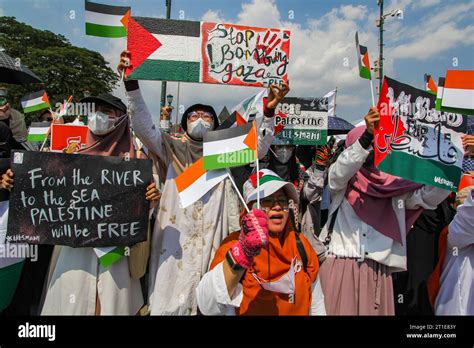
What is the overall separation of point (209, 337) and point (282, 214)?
90 centimetres

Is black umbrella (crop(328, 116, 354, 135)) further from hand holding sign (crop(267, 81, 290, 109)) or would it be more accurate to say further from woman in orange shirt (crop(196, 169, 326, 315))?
woman in orange shirt (crop(196, 169, 326, 315))

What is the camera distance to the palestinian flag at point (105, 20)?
10.1 ft

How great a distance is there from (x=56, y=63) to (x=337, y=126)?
61.2 ft

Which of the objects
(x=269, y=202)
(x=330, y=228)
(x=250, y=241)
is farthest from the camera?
(x=330, y=228)

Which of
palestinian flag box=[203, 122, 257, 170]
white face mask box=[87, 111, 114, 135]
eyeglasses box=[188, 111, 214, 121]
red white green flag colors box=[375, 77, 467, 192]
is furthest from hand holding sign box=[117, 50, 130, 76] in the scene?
red white green flag colors box=[375, 77, 467, 192]

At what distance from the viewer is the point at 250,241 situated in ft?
6.32

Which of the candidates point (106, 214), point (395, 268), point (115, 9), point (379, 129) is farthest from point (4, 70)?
point (395, 268)

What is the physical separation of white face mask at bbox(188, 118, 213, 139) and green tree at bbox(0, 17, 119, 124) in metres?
17.2

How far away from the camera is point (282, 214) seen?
2.38m

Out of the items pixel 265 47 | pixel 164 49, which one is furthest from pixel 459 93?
pixel 164 49

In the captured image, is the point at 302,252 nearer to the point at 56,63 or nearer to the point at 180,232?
the point at 180,232

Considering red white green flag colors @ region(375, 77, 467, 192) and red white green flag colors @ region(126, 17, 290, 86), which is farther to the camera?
red white green flag colors @ region(126, 17, 290, 86)

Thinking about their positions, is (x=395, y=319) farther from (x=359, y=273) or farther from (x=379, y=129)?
(x=379, y=129)

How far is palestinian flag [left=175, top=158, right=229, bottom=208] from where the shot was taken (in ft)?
7.98
